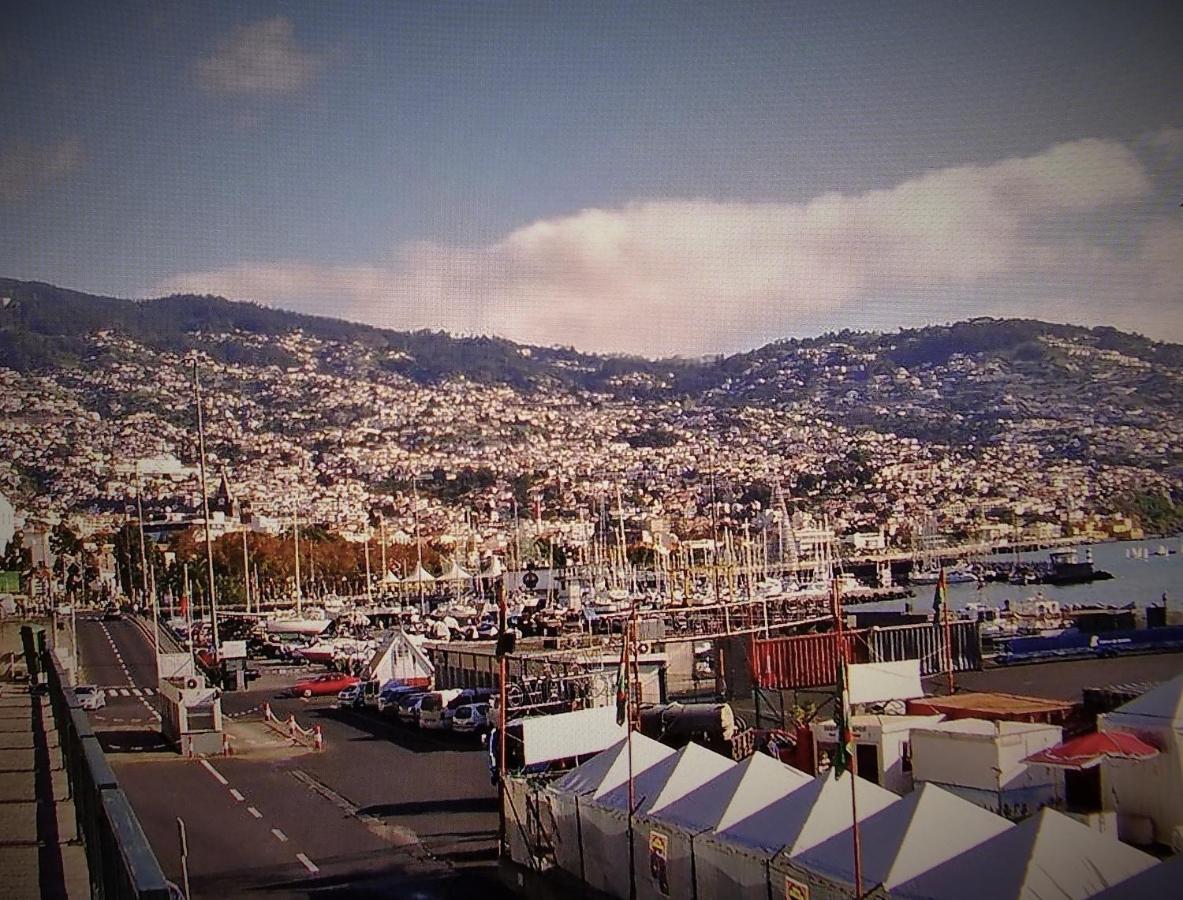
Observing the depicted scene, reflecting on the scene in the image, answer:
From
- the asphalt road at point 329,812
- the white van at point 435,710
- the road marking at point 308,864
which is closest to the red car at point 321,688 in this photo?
the asphalt road at point 329,812

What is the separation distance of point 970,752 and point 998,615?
62.9ft

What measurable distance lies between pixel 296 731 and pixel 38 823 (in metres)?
8.51

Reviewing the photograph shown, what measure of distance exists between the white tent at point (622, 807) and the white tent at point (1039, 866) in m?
1.65

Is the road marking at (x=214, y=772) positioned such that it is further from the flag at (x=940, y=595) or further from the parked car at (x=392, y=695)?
the flag at (x=940, y=595)

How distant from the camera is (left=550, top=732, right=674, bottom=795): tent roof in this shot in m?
6.13

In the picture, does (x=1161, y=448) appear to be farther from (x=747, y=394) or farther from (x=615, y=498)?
(x=747, y=394)

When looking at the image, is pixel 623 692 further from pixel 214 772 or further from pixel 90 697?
pixel 90 697

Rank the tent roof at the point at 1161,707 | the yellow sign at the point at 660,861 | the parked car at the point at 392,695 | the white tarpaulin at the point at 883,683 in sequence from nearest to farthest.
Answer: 1. the yellow sign at the point at 660,861
2. the tent roof at the point at 1161,707
3. the white tarpaulin at the point at 883,683
4. the parked car at the point at 392,695

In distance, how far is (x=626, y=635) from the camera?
25.6 ft

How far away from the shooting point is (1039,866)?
3.92 meters

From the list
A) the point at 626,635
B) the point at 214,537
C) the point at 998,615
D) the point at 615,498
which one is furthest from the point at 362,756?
the point at 615,498

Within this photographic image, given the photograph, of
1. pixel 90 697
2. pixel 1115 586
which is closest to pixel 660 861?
pixel 90 697

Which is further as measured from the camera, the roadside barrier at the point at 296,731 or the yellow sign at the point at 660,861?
the roadside barrier at the point at 296,731

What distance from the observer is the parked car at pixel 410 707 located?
42.2 feet
